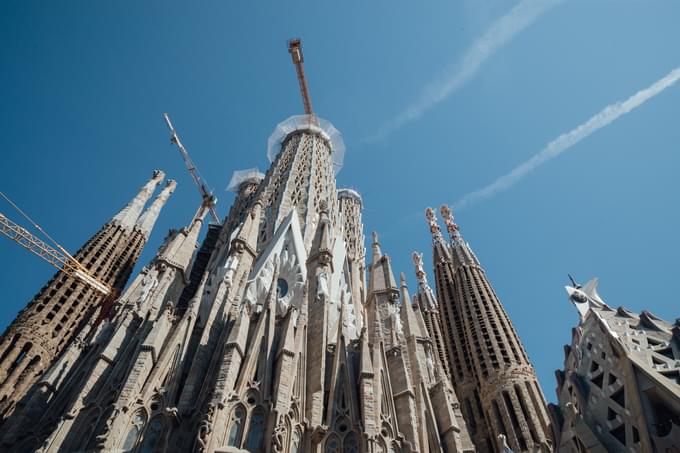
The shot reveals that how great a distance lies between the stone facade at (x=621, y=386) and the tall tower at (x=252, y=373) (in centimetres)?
356

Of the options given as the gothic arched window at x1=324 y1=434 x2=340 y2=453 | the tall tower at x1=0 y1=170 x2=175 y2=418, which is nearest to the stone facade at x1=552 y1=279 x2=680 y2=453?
the gothic arched window at x1=324 y1=434 x2=340 y2=453

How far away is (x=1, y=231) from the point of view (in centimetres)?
3734

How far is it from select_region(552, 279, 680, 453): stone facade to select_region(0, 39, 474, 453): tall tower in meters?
3.56

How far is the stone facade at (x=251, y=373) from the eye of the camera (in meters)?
11.5

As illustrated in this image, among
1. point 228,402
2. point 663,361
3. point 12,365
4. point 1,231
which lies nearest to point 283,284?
point 228,402

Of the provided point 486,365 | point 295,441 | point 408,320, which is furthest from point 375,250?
point 295,441

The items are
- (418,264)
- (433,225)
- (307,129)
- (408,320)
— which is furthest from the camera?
(433,225)

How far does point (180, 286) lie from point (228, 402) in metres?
10.9

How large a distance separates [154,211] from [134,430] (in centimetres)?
3930

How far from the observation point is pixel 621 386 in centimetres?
1131

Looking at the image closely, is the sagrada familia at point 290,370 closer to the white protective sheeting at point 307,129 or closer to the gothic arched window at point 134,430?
the gothic arched window at point 134,430

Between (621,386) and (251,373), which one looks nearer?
(621,386)

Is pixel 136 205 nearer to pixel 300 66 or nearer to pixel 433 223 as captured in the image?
pixel 300 66

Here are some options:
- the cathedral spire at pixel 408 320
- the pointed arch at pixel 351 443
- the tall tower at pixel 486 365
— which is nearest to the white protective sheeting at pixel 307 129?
the cathedral spire at pixel 408 320
